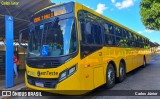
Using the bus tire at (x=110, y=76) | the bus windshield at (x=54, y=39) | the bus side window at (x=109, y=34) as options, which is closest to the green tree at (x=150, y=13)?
the bus side window at (x=109, y=34)

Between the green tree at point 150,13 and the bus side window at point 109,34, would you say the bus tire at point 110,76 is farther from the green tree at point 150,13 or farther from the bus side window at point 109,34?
the green tree at point 150,13

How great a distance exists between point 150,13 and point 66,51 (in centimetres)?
1255

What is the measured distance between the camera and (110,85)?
886 centimetres

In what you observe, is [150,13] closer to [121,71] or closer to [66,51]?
[121,71]

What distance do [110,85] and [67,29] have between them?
3.64 meters

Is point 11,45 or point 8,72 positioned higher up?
point 11,45

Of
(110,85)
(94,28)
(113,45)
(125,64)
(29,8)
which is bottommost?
(110,85)

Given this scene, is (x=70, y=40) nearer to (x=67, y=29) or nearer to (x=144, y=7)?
(x=67, y=29)

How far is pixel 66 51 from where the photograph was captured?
6266 millimetres

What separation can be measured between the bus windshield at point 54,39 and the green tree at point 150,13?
35.5ft

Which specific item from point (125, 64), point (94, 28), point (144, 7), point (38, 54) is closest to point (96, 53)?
point (94, 28)

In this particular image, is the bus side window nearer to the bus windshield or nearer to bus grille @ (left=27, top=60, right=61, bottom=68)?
the bus windshield

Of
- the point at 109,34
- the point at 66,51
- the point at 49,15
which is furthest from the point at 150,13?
the point at 66,51

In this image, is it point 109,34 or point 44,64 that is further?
point 109,34
